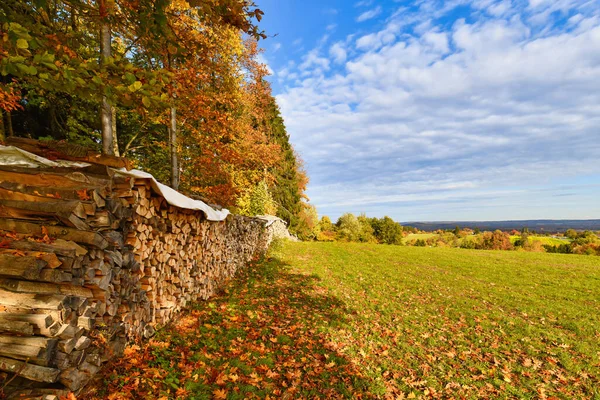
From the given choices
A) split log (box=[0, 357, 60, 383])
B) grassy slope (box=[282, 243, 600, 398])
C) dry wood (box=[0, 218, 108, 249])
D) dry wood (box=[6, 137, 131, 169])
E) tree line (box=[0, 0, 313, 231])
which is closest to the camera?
split log (box=[0, 357, 60, 383])

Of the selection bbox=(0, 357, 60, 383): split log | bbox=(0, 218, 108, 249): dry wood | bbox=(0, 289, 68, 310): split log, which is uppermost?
bbox=(0, 218, 108, 249): dry wood

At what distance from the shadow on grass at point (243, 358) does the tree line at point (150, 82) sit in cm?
335

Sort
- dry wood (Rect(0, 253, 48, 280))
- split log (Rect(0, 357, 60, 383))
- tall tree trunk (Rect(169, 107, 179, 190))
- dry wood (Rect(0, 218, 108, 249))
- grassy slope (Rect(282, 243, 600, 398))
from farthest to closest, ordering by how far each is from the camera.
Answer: tall tree trunk (Rect(169, 107, 179, 190)) < grassy slope (Rect(282, 243, 600, 398)) < dry wood (Rect(0, 218, 108, 249)) < dry wood (Rect(0, 253, 48, 280)) < split log (Rect(0, 357, 60, 383))

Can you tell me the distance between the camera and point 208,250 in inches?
272

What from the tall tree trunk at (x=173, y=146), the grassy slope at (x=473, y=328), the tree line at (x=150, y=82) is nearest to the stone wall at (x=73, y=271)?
the tree line at (x=150, y=82)

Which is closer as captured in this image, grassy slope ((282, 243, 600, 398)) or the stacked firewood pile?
the stacked firewood pile

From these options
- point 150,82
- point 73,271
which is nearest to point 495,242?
point 150,82

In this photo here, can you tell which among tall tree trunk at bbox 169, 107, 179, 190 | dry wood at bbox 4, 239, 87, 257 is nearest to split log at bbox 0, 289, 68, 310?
dry wood at bbox 4, 239, 87, 257

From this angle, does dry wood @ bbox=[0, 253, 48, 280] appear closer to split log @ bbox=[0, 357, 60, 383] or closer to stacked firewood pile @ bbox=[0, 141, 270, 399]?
stacked firewood pile @ bbox=[0, 141, 270, 399]

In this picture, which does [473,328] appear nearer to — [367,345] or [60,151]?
[367,345]

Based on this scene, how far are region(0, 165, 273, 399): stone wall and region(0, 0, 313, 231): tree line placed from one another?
3.88 ft

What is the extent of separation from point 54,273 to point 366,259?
45.3 feet

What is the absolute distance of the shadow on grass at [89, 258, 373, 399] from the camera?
3467 mm

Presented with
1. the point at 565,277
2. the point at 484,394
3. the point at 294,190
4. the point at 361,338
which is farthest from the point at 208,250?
the point at 294,190
